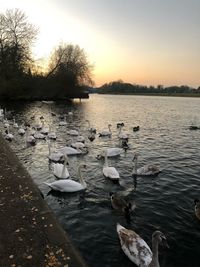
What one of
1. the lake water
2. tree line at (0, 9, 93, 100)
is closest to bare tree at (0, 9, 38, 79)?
tree line at (0, 9, 93, 100)

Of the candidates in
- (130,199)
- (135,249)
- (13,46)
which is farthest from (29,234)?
(13,46)

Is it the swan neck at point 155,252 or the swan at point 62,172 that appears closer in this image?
the swan neck at point 155,252

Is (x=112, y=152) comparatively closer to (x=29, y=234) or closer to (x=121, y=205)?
(x=121, y=205)

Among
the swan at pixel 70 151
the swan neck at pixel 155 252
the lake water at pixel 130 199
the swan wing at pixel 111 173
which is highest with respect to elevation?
the swan neck at pixel 155 252

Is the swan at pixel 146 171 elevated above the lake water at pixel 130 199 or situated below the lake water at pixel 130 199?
above

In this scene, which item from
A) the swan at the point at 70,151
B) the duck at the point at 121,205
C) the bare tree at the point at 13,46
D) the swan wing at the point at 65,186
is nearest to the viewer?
the duck at the point at 121,205

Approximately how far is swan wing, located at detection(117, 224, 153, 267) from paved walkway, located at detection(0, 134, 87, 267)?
1.30 m

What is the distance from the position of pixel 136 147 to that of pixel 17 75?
4570 cm

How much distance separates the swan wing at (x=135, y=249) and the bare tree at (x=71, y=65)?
64079 millimetres

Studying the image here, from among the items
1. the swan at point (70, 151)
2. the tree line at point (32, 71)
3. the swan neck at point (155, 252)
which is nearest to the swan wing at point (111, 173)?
the swan at point (70, 151)

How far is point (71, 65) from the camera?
71.8 m

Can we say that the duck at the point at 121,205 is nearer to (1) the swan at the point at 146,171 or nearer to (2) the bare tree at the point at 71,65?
(1) the swan at the point at 146,171

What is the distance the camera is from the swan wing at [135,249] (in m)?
6.14

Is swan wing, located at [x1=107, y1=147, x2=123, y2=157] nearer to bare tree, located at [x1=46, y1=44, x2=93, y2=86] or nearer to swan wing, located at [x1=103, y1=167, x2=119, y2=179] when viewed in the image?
swan wing, located at [x1=103, y1=167, x2=119, y2=179]
